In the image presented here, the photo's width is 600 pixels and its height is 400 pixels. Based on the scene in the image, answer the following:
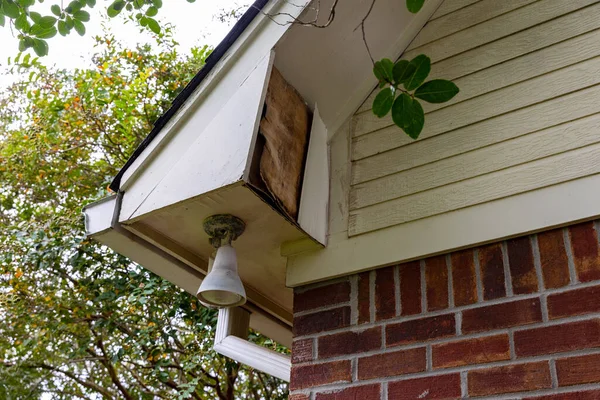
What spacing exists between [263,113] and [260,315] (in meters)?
1.13

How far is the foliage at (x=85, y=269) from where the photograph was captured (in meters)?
5.89

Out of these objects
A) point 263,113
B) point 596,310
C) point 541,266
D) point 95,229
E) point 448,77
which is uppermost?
point 448,77

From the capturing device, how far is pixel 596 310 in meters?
1.76

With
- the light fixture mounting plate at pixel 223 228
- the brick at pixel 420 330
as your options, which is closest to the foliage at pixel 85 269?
the light fixture mounting plate at pixel 223 228

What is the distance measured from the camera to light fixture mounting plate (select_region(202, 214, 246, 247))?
2.26 meters

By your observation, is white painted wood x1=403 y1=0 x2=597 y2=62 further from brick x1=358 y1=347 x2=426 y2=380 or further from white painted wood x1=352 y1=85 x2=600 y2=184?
brick x1=358 y1=347 x2=426 y2=380

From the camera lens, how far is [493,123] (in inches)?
87.4

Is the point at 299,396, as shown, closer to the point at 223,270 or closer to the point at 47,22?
the point at 223,270

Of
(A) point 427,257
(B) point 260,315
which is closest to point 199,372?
(B) point 260,315

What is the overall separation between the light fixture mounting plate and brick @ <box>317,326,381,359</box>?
1.52 feet

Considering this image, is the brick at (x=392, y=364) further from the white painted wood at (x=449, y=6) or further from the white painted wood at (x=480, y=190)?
the white painted wood at (x=449, y=6)

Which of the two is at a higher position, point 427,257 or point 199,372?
point 199,372

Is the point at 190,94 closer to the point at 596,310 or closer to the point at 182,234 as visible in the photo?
the point at 182,234

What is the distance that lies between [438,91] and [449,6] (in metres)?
1.11
